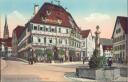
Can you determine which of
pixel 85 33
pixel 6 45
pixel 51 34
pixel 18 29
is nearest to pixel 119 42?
pixel 51 34

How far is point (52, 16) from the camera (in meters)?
13.3

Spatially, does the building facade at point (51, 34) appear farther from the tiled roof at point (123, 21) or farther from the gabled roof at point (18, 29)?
the tiled roof at point (123, 21)

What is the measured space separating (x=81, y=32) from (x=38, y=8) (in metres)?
2.62

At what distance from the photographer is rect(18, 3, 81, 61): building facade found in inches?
520

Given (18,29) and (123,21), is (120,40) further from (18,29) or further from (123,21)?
(18,29)

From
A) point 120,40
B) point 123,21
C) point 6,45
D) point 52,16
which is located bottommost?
point 6,45

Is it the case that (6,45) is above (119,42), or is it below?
below

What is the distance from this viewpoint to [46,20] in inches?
523

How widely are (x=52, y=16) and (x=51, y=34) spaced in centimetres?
125

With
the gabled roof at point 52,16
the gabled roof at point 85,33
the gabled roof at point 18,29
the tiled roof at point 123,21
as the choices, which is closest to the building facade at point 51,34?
the gabled roof at point 52,16

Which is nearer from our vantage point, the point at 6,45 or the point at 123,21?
the point at 6,45

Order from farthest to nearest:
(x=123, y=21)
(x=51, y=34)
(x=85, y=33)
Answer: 1. (x=123, y=21)
2. (x=51, y=34)
3. (x=85, y=33)

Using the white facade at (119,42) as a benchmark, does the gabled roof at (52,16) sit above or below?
above

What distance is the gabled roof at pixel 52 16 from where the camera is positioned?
13.0 meters
